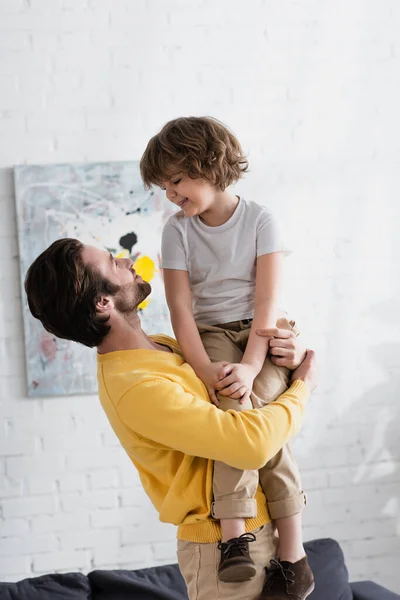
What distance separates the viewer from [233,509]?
1.79 m

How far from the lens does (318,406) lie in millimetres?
4039

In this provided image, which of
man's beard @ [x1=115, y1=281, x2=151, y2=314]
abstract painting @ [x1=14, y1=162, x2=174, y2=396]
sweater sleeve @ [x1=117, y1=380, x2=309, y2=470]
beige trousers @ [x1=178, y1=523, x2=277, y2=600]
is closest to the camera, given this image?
sweater sleeve @ [x1=117, y1=380, x2=309, y2=470]

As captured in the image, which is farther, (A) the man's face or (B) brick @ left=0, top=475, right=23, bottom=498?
(B) brick @ left=0, top=475, right=23, bottom=498

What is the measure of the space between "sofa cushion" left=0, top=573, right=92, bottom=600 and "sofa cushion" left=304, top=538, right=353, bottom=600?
2.82 feet

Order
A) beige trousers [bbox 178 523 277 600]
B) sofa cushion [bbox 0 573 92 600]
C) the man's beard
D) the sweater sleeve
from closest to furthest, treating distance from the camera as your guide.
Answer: the sweater sleeve → beige trousers [bbox 178 523 277 600] → the man's beard → sofa cushion [bbox 0 573 92 600]

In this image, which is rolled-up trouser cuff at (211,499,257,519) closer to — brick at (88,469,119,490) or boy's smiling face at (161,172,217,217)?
boy's smiling face at (161,172,217,217)

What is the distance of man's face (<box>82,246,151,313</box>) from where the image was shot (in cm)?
190

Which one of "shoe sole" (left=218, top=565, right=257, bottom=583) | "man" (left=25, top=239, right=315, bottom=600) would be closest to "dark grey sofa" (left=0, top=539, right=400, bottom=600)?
"man" (left=25, top=239, right=315, bottom=600)

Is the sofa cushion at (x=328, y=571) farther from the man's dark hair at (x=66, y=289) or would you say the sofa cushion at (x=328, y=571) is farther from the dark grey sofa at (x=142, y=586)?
the man's dark hair at (x=66, y=289)

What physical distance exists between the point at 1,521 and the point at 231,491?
224 centimetres

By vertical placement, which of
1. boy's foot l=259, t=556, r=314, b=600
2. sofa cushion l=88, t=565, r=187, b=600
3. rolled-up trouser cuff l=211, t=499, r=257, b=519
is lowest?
sofa cushion l=88, t=565, r=187, b=600

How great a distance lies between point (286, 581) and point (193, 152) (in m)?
1.00

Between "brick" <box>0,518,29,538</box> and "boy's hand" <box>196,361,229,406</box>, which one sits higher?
"boy's hand" <box>196,361,229,406</box>

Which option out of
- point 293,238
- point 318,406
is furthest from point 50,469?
point 293,238
